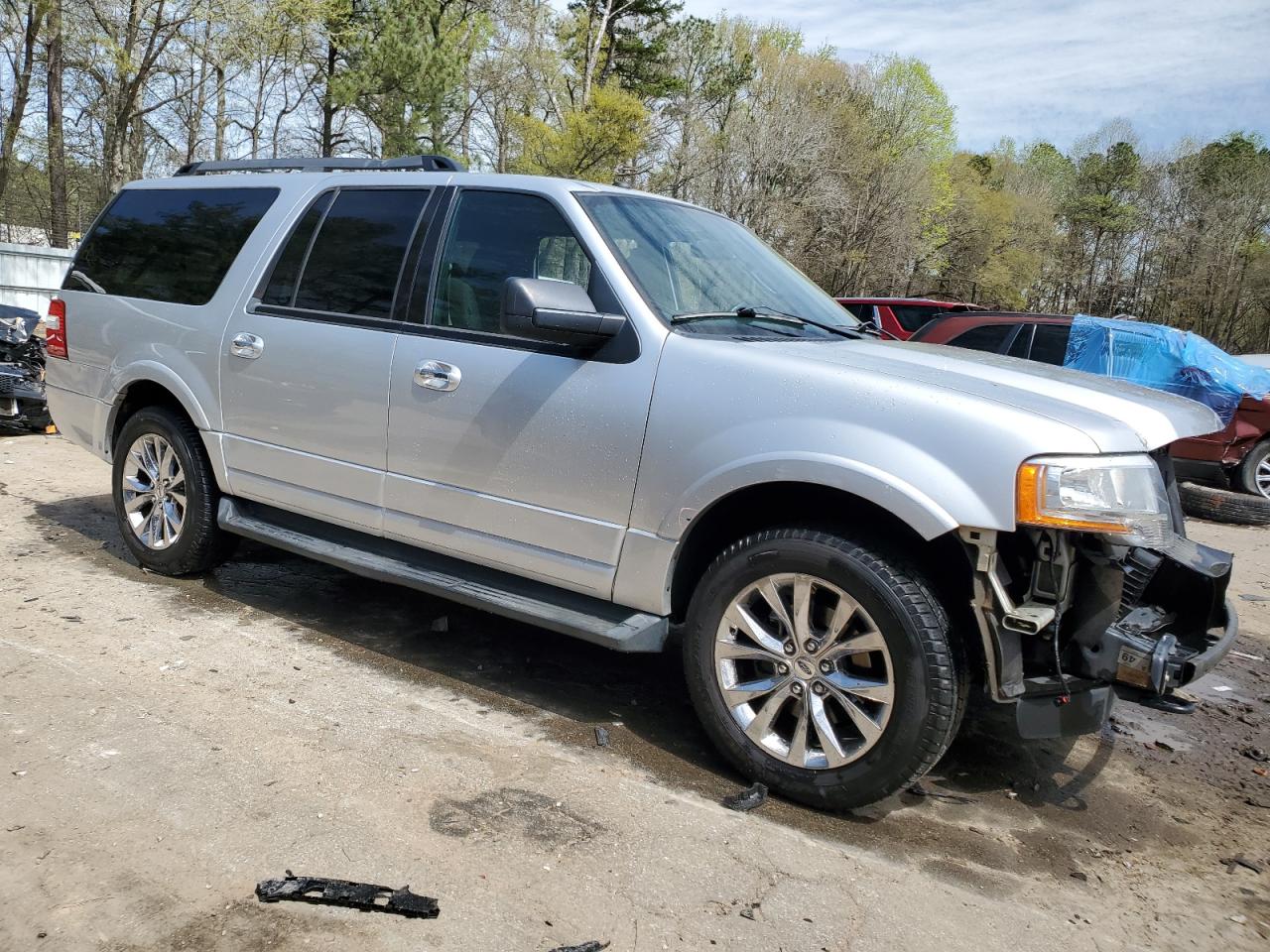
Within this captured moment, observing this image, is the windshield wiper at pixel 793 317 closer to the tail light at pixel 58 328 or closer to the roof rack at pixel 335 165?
the roof rack at pixel 335 165

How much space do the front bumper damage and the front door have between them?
1235 millimetres

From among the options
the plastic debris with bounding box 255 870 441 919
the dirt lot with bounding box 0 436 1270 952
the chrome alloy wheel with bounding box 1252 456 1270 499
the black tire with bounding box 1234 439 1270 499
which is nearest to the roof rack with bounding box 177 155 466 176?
the dirt lot with bounding box 0 436 1270 952

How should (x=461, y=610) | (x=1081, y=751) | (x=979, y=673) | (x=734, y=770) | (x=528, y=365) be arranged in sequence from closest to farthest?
Answer: (x=979, y=673)
(x=734, y=770)
(x=528, y=365)
(x=1081, y=751)
(x=461, y=610)

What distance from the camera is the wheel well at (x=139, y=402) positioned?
196 inches

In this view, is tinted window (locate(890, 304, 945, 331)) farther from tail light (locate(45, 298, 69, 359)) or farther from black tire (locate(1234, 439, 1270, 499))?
tail light (locate(45, 298, 69, 359))

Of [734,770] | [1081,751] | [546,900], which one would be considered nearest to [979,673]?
[734,770]

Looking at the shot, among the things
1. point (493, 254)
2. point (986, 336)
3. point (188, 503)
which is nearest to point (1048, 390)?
point (493, 254)

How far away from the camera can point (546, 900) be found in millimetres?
2541

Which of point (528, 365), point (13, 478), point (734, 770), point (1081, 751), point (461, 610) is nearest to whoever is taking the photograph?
point (734, 770)

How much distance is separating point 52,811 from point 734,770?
2113 millimetres

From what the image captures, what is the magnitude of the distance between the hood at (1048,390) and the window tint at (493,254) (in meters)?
0.95

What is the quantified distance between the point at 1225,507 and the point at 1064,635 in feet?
24.3

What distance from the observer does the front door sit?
3395 millimetres

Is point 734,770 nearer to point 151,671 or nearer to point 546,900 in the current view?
point 546,900
